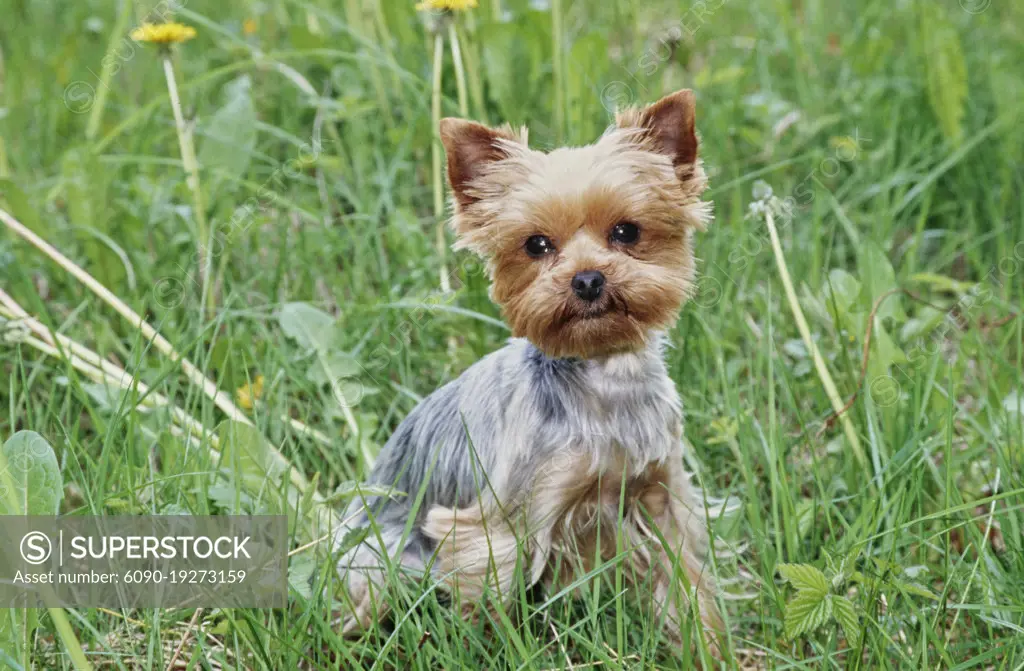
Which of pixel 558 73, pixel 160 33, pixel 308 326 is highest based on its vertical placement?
pixel 160 33

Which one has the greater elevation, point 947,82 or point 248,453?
point 947,82

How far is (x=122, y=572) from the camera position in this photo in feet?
10.3

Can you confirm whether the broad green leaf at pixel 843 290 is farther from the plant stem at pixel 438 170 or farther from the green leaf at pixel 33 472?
the green leaf at pixel 33 472

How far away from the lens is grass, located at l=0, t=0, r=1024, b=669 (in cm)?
309

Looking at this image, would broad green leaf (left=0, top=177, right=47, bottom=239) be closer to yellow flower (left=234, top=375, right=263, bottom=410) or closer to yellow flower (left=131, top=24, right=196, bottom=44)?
yellow flower (left=131, top=24, right=196, bottom=44)

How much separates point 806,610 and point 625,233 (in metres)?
1.01

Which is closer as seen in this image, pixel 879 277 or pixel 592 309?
pixel 592 309

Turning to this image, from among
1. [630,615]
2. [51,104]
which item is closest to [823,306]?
[630,615]

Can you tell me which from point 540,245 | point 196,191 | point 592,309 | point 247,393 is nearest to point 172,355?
point 247,393

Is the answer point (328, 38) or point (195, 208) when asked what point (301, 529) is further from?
point (328, 38)

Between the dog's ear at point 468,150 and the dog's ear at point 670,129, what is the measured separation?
34cm

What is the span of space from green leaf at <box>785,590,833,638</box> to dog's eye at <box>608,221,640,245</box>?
94 cm

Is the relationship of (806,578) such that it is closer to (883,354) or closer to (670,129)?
(670,129)

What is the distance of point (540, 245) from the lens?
2912 mm
